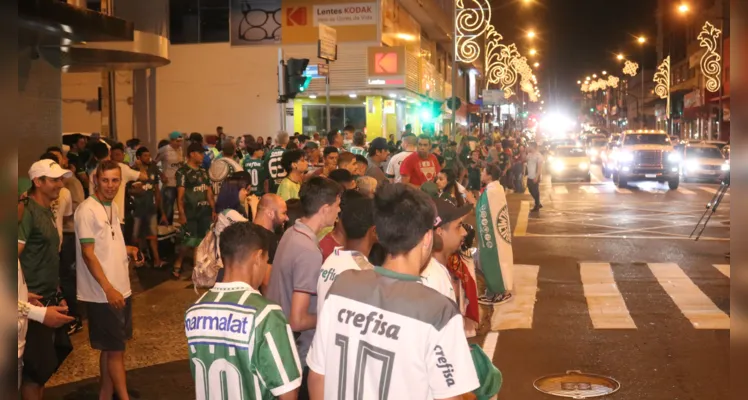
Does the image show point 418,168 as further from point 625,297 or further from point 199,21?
point 199,21

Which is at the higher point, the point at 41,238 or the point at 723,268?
the point at 41,238

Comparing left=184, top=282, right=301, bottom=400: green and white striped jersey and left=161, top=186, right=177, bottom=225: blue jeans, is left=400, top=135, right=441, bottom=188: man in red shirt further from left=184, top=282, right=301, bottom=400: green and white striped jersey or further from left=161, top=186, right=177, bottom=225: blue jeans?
left=184, top=282, right=301, bottom=400: green and white striped jersey

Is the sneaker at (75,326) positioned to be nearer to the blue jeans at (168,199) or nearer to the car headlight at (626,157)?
the blue jeans at (168,199)

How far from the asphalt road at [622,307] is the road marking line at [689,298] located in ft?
0.04

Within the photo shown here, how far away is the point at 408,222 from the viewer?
3.47 metres

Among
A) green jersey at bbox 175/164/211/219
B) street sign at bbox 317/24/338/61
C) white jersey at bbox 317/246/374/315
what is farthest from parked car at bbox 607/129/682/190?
white jersey at bbox 317/246/374/315

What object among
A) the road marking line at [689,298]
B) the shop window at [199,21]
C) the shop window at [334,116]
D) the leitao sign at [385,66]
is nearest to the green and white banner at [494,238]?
the road marking line at [689,298]

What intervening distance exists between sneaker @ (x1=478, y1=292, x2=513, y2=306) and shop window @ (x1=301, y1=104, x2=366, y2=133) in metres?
24.2

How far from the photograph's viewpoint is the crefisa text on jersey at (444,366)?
3.31 meters

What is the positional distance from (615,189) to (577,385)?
24335mm

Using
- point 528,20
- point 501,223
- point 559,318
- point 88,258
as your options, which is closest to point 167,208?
point 501,223

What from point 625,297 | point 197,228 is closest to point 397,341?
point 625,297

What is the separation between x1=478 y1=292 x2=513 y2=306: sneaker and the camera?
37.6ft

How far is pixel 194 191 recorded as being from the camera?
12.7 meters
